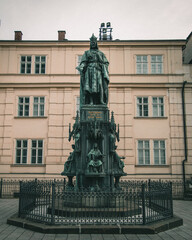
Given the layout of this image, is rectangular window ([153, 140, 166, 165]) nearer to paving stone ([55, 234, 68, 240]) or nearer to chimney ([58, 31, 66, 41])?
chimney ([58, 31, 66, 41])

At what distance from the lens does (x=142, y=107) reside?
20.8 meters

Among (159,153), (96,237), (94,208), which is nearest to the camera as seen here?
(96,237)

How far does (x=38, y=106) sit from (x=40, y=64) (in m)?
3.71

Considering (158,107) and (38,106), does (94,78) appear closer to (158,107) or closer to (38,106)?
(38,106)

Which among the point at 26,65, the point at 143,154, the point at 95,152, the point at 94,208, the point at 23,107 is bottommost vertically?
the point at 94,208

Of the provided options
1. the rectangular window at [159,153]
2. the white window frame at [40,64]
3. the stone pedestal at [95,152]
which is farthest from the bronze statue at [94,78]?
the white window frame at [40,64]

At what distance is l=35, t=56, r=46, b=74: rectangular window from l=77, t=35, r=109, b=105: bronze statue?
446 inches

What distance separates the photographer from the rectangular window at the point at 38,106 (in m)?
20.8

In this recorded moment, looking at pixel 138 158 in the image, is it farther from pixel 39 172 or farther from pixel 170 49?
pixel 170 49

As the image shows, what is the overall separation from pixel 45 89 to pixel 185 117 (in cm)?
1165

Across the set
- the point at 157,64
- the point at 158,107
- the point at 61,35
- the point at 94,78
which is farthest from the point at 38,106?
the point at 94,78

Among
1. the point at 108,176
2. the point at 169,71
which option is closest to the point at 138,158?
the point at 169,71

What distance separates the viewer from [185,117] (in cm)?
2045

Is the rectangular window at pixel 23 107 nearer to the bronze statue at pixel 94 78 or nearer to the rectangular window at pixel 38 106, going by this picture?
the rectangular window at pixel 38 106
